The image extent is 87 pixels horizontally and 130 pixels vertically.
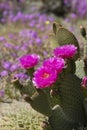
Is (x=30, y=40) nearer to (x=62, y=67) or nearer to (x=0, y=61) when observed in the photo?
(x=0, y=61)

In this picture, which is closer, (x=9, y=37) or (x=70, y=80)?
(x=70, y=80)

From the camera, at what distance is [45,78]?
3395mm

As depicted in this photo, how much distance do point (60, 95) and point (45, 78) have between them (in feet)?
0.95

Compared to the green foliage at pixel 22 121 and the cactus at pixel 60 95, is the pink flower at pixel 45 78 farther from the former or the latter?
the green foliage at pixel 22 121

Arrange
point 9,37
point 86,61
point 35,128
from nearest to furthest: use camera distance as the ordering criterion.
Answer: point 86,61, point 35,128, point 9,37

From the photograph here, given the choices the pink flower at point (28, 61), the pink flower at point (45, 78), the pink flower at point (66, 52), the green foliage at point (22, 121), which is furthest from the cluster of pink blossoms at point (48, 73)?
the green foliage at point (22, 121)

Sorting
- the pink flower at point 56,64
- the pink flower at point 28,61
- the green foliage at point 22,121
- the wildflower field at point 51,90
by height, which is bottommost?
the green foliage at point 22,121

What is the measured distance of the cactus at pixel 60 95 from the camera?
3488mm

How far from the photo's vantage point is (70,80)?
12.2 ft

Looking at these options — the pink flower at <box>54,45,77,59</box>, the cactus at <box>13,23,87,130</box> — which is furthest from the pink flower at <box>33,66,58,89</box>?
the pink flower at <box>54,45,77,59</box>

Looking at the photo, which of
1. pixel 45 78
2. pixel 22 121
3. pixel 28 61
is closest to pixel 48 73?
pixel 45 78

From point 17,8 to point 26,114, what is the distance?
275 inches

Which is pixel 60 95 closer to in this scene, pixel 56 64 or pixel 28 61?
pixel 56 64

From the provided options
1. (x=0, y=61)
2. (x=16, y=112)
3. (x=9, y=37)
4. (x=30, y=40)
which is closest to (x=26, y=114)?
(x=16, y=112)
